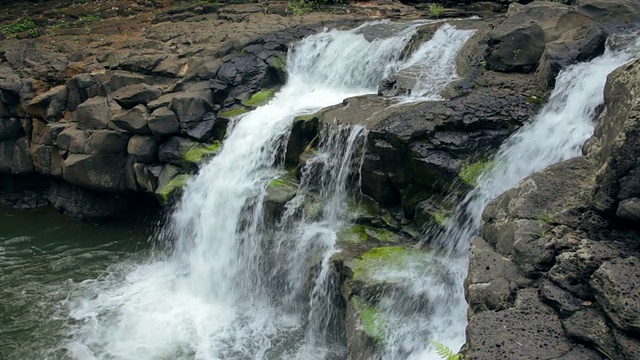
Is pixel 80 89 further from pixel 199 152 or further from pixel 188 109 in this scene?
pixel 199 152

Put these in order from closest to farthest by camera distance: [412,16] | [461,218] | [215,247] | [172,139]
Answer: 1. [461,218]
2. [215,247]
3. [172,139]
4. [412,16]

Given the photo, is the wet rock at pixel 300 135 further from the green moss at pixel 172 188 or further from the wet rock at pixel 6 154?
the wet rock at pixel 6 154

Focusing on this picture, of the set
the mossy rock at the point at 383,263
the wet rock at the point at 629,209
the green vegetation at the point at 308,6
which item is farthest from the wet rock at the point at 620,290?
the green vegetation at the point at 308,6

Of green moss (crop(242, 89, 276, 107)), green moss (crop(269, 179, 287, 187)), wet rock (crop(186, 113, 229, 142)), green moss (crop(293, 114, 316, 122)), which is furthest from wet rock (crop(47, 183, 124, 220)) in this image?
green moss (crop(293, 114, 316, 122))

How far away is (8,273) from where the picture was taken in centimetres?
1126

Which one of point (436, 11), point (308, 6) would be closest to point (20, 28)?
point (308, 6)

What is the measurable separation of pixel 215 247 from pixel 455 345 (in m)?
5.40

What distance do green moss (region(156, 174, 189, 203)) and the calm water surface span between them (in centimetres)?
147

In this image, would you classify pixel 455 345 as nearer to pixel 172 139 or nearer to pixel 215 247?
pixel 215 247

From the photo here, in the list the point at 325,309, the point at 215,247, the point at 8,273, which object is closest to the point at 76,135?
the point at 8,273

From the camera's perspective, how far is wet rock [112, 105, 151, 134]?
12.2 meters

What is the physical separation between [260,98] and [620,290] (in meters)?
9.57

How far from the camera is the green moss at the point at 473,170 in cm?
791

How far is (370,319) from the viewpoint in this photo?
715 cm
